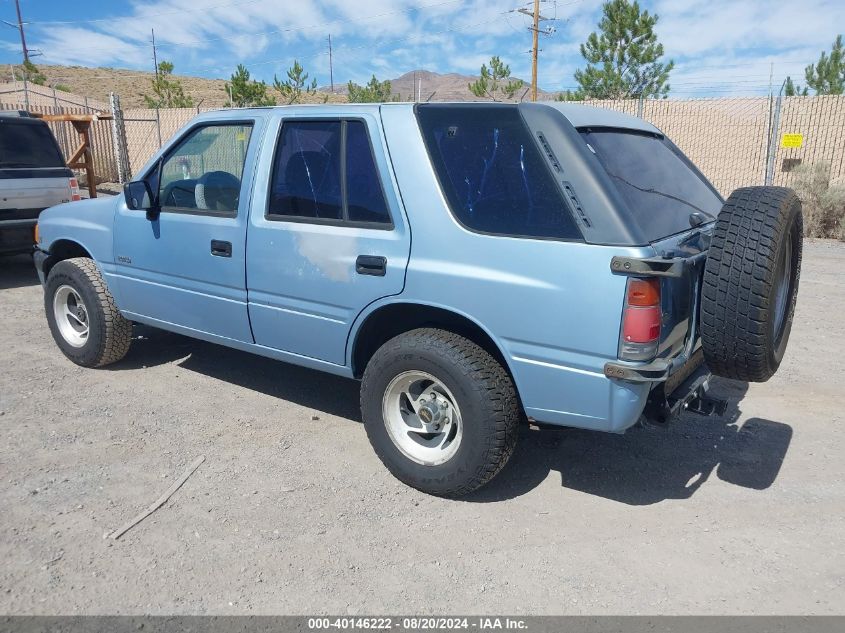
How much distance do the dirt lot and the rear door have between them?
0.81 meters

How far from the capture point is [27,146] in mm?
8438

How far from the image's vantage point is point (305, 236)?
12.4 ft

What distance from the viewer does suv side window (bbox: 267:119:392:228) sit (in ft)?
11.8

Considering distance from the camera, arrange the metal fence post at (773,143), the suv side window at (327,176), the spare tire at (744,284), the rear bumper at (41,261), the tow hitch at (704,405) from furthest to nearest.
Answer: the metal fence post at (773,143), the rear bumper at (41,261), the suv side window at (327,176), the tow hitch at (704,405), the spare tire at (744,284)

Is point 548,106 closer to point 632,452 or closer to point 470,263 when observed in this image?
point 470,263

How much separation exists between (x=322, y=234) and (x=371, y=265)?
0.39 metres

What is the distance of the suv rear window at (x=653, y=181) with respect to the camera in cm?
323

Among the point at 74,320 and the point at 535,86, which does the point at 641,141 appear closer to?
the point at 74,320

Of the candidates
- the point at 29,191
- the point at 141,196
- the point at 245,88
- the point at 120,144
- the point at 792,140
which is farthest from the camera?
the point at 245,88

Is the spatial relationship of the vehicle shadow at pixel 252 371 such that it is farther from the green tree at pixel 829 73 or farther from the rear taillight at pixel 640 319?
the green tree at pixel 829 73

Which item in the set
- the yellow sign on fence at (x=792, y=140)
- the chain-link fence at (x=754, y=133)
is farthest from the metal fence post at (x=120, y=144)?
the yellow sign on fence at (x=792, y=140)

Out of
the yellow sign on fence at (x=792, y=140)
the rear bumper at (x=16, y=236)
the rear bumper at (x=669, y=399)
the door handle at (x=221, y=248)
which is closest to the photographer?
A: the rear bumper at (x=669, y=399)

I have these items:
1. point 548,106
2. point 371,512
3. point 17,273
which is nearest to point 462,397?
point 371,512

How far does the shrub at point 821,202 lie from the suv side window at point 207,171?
11.9 metres
